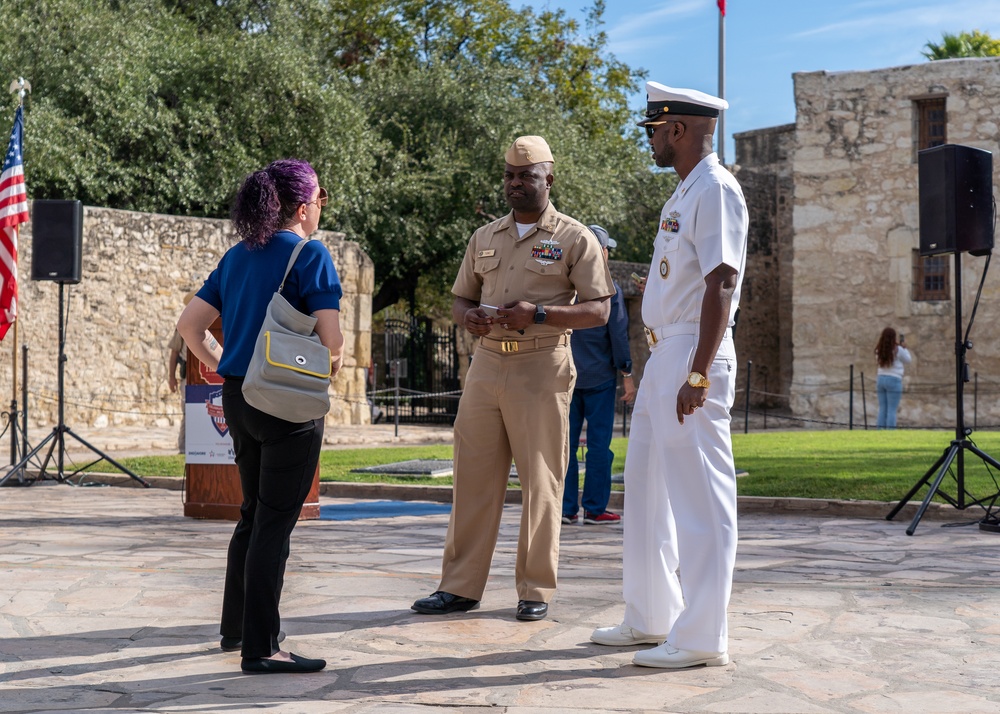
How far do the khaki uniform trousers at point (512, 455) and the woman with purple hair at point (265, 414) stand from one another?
3.40ft

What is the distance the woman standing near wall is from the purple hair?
43.8ft

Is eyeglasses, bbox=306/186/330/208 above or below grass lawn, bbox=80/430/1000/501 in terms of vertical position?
above

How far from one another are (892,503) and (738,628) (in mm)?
4472

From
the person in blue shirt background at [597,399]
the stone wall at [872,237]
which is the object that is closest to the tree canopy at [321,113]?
the stone wall at [872,237]

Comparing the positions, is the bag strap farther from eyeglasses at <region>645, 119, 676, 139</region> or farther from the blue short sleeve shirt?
eyeglasses at <region>645, 119, 676, 139</region>

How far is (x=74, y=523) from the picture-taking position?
8328mm

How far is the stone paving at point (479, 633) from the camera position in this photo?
3643 mm

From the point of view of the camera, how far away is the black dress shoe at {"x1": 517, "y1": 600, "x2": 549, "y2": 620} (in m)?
4.83

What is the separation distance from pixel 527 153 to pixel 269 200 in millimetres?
1385

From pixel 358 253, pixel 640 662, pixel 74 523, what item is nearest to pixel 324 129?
pixel 358 253

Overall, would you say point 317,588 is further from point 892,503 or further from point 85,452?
point 85,452

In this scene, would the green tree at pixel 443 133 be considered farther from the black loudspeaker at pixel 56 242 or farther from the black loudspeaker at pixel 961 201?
the black loudspeaker at pixel 961 201

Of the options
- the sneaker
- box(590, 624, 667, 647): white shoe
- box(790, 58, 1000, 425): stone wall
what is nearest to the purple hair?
box(590, 624, 667, 647): white shoe

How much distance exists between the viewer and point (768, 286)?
2555 cm
